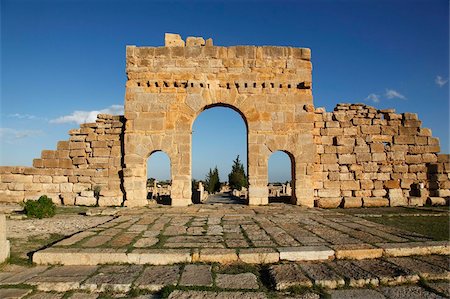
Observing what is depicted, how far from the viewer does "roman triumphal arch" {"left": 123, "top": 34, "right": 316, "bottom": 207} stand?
10734mm

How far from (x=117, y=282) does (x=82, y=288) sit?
14.3 inches

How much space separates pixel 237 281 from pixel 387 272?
1.80 metres

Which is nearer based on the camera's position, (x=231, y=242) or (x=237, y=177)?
(x=231, y=242)

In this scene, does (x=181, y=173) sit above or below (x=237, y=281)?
above

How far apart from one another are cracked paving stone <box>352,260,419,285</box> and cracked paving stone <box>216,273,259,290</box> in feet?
4.69

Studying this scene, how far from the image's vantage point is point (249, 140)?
1074 centimetres

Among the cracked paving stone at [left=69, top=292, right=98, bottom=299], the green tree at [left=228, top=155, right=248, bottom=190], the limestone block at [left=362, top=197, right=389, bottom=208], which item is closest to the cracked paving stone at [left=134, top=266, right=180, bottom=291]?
the cracked paving stone at [left=69, top=292, right=98, bottom=299]

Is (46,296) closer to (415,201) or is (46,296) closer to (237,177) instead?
(415,201)

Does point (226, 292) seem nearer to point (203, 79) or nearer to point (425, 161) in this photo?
point (203, 79)

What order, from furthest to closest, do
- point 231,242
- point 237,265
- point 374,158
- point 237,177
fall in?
point 237,177
point 374,158
point 231,242
point 237,265

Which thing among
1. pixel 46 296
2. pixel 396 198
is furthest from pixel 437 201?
pixel 46 296

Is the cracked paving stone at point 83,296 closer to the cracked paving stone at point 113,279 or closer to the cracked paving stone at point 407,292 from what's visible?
the cracked paving stone at point 113,279

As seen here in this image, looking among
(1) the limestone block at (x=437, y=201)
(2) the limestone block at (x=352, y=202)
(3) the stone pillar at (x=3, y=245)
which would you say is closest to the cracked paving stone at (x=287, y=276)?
(3) the stone pillar at (x=3, y=245)

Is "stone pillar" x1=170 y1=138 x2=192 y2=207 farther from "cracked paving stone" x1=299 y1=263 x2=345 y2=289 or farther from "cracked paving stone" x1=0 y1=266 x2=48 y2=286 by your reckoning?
"cracked paving stone" x1=299 y1=263 x2=345 y2=289
